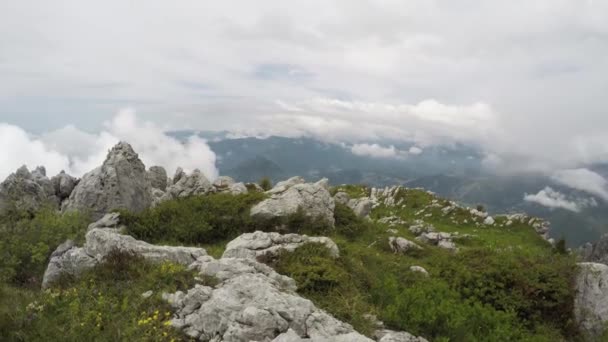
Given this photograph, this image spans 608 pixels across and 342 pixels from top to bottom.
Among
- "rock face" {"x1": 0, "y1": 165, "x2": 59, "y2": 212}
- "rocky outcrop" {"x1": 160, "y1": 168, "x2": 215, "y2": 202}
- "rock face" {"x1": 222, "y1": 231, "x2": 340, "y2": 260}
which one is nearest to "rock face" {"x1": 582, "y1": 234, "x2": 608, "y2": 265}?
"rock face" {"x1": 222, "y1": 231, "x2": 340, "y2": 260}

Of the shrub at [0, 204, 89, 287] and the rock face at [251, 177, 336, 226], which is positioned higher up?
the rock face at [251, 177, 336, 226]

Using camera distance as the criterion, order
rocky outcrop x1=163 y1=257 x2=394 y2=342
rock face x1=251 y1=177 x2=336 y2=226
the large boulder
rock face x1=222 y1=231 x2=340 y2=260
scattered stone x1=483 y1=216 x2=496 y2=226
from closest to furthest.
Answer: rocky outcrop x1=163 y1=257 x2=394 y2=342, rock face x1=222 y1=231 x2=340 y2=260, rock face x1=251 y1=177 x2=336 y2=226, the large boulder, scattered stone x1=483 y1=216 x2=496 y2=226

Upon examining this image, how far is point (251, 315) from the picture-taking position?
1028cm

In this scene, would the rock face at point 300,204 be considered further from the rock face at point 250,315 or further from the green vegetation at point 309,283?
the rock face at point 250,315

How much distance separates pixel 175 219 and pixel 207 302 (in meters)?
12.2

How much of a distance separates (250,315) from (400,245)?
15477mm

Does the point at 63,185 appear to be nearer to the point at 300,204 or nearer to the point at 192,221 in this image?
the point at 192,221

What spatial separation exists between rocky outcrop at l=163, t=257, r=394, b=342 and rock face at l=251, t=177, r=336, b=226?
10691 millimetres

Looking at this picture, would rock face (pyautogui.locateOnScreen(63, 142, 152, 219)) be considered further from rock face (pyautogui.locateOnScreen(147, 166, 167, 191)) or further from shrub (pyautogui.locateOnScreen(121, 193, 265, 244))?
rock face (pyautogui.locateOnScreen(147, 166, 167, 191))

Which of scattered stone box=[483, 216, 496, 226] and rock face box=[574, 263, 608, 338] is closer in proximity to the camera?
rock face box=[574, 263, 608, 338]

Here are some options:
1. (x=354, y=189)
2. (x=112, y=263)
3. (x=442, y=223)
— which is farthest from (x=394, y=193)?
(x=112, y=263)

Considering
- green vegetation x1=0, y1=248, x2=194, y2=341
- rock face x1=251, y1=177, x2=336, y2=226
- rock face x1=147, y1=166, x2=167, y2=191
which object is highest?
rock face x1=251, y1=177, x2=336, y2=226

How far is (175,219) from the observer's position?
22812mm

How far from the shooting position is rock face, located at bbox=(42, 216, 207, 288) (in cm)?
1512
